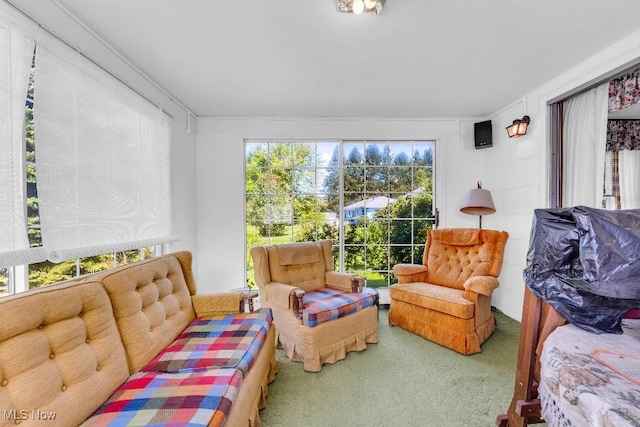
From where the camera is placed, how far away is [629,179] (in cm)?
219

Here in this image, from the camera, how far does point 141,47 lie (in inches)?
76.7

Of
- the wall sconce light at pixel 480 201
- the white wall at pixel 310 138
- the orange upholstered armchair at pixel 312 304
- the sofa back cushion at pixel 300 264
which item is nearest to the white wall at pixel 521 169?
the white wall at pixel 310 138

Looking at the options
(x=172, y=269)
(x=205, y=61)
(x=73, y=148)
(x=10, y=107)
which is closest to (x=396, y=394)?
(x=172, y=269)

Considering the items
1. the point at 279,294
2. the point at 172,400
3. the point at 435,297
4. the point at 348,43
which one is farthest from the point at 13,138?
the point at 435,297

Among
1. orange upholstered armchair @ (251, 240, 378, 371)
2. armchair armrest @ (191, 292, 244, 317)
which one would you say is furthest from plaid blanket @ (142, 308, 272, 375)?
orange upholstered armchair @ (251, 240, 378, 371)

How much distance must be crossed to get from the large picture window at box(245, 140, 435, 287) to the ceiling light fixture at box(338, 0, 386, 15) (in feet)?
6.41

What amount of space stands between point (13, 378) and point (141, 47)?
2071mm

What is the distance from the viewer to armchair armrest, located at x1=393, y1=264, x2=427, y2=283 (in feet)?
9.37

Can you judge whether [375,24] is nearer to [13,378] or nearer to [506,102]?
[506,102]

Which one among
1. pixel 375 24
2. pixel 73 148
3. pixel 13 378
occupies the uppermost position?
pixel 375 24

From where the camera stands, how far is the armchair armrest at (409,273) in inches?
112

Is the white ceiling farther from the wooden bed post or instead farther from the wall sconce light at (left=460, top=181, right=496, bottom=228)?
the wooden bed post

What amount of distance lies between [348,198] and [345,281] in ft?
4.05

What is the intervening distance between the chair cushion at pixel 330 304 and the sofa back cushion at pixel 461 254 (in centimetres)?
93
